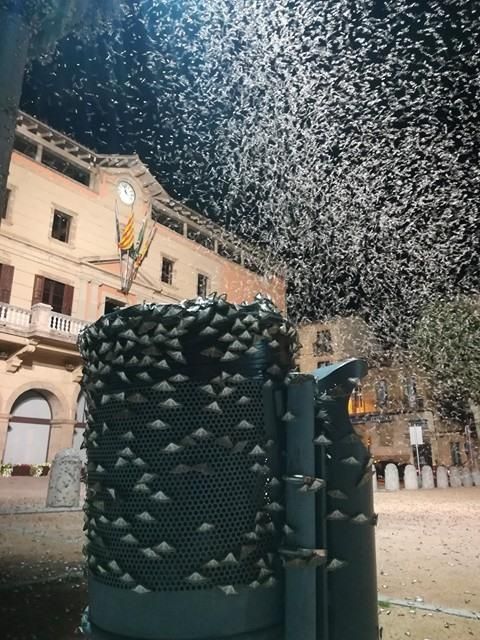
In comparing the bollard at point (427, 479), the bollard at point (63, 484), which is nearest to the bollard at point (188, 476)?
the bollard at point (63, 484)

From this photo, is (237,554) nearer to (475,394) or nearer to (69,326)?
(69,326)

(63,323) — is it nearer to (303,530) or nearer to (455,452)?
(303,530)

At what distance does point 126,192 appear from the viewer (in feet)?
72.1

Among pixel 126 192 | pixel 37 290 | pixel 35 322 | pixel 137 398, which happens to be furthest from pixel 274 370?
pixel 126 192

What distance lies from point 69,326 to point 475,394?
21.4m

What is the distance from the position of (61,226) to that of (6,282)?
3.67m

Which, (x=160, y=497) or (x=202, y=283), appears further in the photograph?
(x=202, y=283)

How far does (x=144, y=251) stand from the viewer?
2148cm

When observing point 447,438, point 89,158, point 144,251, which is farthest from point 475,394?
point 89,158

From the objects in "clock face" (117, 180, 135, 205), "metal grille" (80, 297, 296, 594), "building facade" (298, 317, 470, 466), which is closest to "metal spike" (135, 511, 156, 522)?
"metal grille" (80, 297, 296, 594)

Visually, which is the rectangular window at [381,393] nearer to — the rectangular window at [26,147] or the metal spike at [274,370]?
the rectangular window at [26,147]

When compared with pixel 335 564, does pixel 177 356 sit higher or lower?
higher

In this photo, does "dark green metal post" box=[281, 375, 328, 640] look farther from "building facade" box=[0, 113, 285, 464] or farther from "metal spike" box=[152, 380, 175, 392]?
"building facade" box=[0, 113, 285, 464]

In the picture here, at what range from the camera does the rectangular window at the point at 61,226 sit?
18.9m
